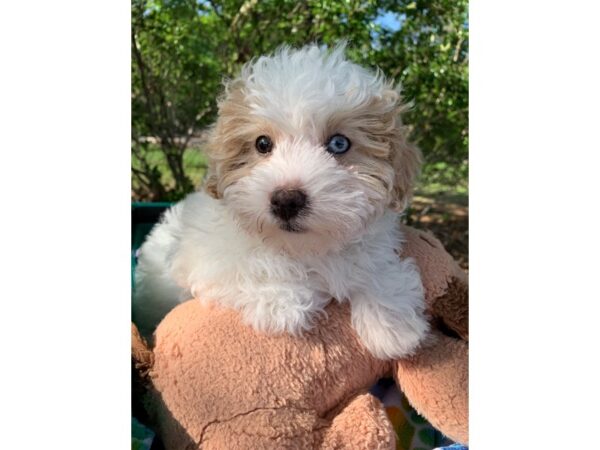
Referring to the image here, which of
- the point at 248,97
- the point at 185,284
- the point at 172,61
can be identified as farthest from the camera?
the point at 172,61

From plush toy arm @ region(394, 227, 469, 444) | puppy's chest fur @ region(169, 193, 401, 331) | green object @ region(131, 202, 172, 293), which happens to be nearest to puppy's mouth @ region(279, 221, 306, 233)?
puppy's chest fur @ region(169, 193, 401, 331)

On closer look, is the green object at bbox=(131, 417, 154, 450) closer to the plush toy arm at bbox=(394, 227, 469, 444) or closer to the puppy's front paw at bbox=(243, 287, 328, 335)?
the puppy's front paw at bbox=(243, 287, 328, 335)

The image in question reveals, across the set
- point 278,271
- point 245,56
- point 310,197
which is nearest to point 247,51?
point 245,56

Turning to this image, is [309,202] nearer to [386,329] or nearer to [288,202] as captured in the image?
[288,202]

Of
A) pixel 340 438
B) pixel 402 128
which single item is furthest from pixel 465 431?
pixel 402 128

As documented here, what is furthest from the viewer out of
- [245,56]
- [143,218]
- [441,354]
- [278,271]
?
[245,56]

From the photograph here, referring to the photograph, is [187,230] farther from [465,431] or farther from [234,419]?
[465,431]
